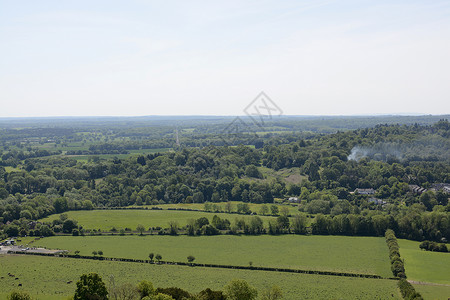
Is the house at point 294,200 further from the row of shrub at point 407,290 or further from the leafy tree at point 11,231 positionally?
the leafy tree at point 11,231

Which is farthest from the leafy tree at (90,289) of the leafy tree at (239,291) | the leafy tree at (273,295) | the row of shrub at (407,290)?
the row of shrub at (407,290)

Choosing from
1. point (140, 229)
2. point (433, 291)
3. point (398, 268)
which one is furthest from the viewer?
point (140, 229)

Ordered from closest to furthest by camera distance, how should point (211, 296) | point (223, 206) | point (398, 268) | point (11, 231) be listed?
1. point (211, 296)
2. point (398, 268)
3. point (11, 231)
4. point (223, 206)

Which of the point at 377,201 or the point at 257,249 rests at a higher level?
the point at 257,249

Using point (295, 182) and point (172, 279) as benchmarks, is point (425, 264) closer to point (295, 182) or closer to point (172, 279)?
point (172, 279)

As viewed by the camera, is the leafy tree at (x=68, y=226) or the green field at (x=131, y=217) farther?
the green field at (x=131, y=217)

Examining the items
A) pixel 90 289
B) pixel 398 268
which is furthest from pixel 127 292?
pixel 398 268

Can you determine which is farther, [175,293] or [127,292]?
[175,293]
